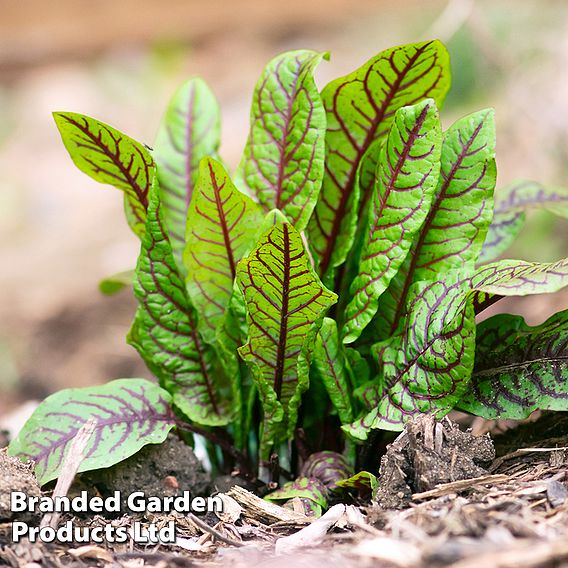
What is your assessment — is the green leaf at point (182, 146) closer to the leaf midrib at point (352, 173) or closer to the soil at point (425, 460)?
the leaf midrib at point (352, 173)

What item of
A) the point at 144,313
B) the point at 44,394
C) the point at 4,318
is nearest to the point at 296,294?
the point at 144,313

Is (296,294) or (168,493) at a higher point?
(296,294)

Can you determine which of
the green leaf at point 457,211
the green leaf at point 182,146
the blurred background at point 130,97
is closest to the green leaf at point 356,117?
the green leaf at point 457,211

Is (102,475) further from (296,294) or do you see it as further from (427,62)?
(427,62)

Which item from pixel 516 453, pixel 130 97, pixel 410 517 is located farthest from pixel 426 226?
pixel 130 97

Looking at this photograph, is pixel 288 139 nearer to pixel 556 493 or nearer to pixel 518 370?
pixel 518 370

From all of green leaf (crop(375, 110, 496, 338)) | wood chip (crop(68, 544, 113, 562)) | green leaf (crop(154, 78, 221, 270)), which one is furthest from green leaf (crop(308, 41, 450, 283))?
wood chip (crop(68, 544, 113, 562))

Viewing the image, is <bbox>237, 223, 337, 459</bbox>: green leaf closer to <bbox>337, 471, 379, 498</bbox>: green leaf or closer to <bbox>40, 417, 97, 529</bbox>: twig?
<bbox>337, 471, 379, 498</bbox>: green leaf
